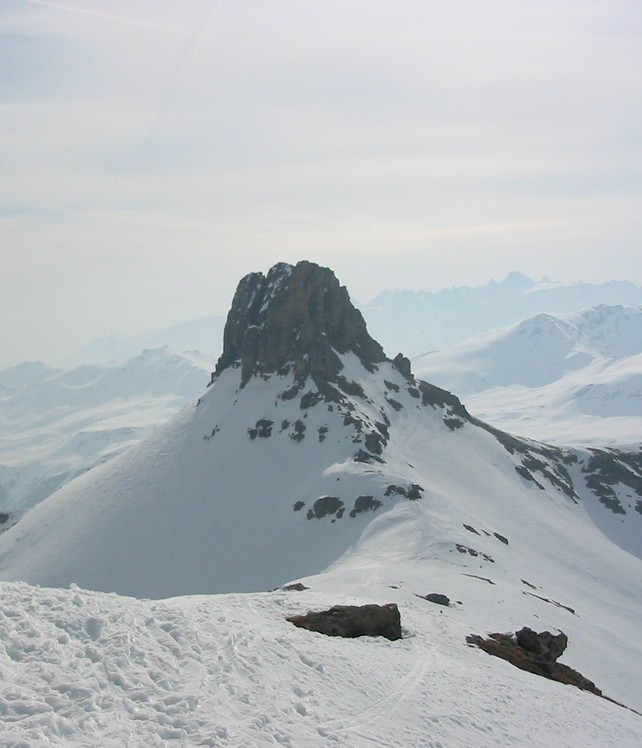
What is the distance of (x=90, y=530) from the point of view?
105 m

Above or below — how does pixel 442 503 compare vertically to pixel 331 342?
below

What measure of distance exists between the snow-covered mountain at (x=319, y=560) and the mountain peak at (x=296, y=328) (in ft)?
1.46

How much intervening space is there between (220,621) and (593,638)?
48428mm

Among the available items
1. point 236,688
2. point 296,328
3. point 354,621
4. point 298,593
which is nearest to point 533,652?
point 298,593

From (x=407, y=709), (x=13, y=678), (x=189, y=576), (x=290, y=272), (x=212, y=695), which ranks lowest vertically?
(x=189, y=576)

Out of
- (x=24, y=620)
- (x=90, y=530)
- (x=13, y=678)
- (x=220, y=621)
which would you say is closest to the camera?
(x=13, y=678)

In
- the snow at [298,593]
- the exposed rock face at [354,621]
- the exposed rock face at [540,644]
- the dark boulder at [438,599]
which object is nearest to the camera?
the snow at [298,593]

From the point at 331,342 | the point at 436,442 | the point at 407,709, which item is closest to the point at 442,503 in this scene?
the point at 436,442

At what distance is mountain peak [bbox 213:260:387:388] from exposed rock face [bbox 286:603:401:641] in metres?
88.2

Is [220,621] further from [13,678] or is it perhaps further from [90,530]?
[90,530]

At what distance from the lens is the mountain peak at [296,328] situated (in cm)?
12594

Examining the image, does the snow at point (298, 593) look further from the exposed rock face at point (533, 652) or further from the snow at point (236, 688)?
the exposed rock face at point (533, 652)

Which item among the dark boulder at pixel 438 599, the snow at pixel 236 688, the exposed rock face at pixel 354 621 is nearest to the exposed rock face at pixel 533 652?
the snow at pixel 236 688

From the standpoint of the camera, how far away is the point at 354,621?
3120cm
